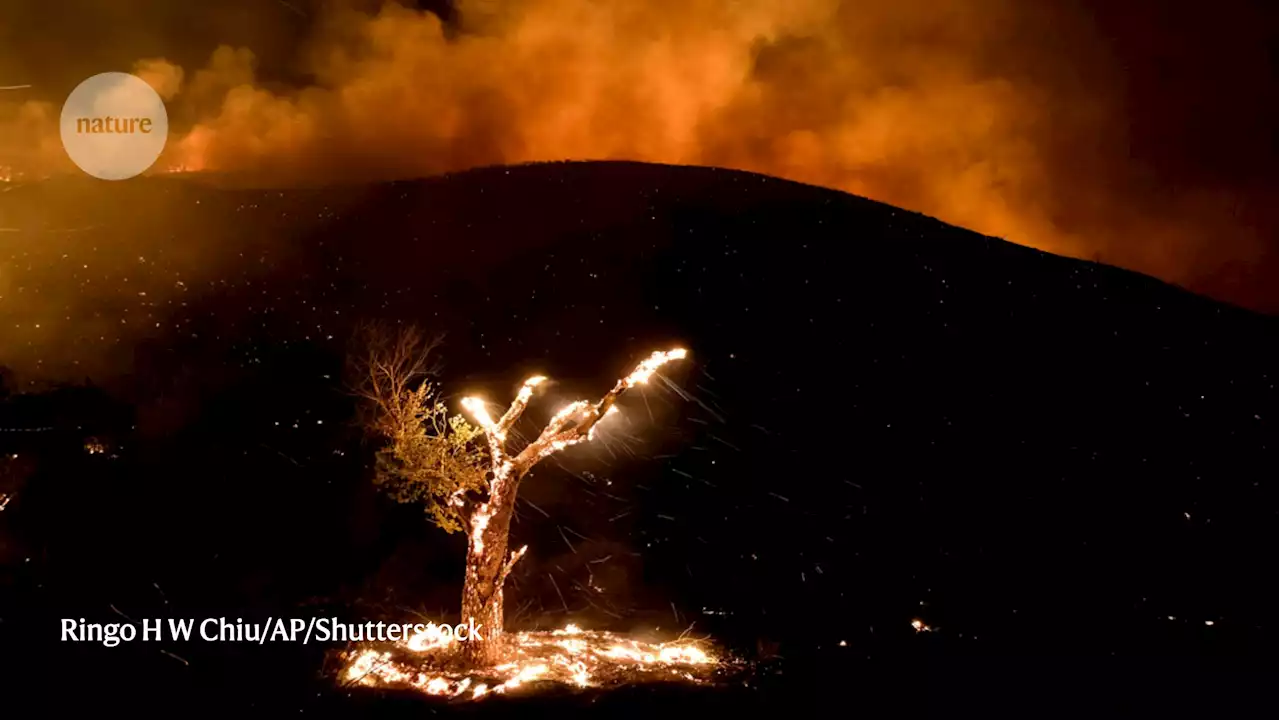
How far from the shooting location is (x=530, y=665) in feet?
40.1

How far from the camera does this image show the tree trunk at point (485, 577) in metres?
12.1

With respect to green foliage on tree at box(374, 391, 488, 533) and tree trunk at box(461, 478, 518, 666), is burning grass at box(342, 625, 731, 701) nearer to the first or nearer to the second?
tree trunk at box(461, 478, 518, 666)

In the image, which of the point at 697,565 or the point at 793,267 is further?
the point at 793,267

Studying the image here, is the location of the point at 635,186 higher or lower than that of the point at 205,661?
higher

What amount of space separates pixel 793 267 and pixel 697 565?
18547 mm

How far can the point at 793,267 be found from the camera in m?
34.5

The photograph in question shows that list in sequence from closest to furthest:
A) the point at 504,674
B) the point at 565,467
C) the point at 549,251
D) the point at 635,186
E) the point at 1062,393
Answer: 1. the point at 504,674
2. the point at 565,467
3. the point at 1062,393
4. the point at 549,251
5. the point at 635,186

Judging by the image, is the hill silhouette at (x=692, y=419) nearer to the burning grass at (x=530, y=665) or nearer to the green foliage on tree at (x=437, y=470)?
the burning grass at (x=530, y=665)

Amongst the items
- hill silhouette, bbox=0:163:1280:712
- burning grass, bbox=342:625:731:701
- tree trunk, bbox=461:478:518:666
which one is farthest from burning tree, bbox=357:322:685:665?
hill silhouette, bbox=0:163:1280:712

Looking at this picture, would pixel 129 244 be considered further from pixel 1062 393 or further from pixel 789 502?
pixel 1062 393

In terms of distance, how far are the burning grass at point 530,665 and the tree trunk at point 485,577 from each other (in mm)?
279

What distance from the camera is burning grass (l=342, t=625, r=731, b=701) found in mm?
11609

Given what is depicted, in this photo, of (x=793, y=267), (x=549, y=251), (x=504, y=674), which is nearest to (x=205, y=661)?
(x=504, y=674)

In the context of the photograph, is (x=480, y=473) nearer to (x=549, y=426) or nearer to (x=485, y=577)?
(x=549, y=426)
